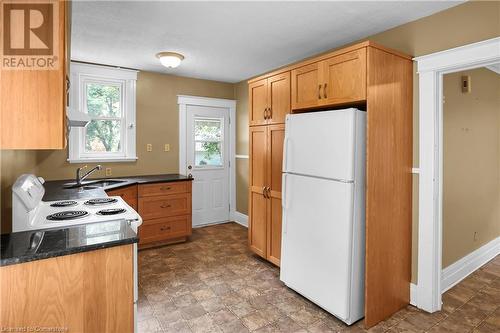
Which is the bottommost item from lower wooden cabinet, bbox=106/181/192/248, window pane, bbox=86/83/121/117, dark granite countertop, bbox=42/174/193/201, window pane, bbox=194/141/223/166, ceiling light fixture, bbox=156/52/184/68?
lower wooden cabinet, bbox=106/181/192/248

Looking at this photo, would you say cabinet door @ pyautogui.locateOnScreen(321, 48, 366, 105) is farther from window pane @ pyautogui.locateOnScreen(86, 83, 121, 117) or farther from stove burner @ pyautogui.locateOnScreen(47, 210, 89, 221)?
window pane @ pyautogui.locateOnScreen(86, 83, 121, 117)

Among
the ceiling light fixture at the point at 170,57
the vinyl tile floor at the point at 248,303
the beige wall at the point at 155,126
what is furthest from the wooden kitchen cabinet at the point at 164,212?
the ceiling light fixture at the point at 170,57

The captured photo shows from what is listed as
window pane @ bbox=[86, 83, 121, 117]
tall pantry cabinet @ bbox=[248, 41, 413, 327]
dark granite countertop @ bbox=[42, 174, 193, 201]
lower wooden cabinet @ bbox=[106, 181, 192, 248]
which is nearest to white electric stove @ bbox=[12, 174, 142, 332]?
dark granite countertop @ bbox=[42, 174, 193, 201]

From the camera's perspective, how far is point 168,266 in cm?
340

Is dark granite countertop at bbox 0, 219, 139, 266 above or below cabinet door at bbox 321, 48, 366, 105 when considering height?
below

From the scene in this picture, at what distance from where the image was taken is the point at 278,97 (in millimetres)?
3158

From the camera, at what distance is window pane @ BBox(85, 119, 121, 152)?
4047 millimetres

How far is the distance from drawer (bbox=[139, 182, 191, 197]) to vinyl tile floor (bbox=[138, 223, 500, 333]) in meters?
0.81

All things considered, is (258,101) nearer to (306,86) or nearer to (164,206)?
(306,86)

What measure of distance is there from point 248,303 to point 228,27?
8.38 feet

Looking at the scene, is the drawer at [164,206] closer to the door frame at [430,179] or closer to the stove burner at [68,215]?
the stove burner at [68,215]

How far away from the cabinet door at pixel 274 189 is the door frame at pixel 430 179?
4.33ft

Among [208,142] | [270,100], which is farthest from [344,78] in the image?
[208,142]

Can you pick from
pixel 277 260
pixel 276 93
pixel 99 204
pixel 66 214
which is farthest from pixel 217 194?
pixel 66 214
